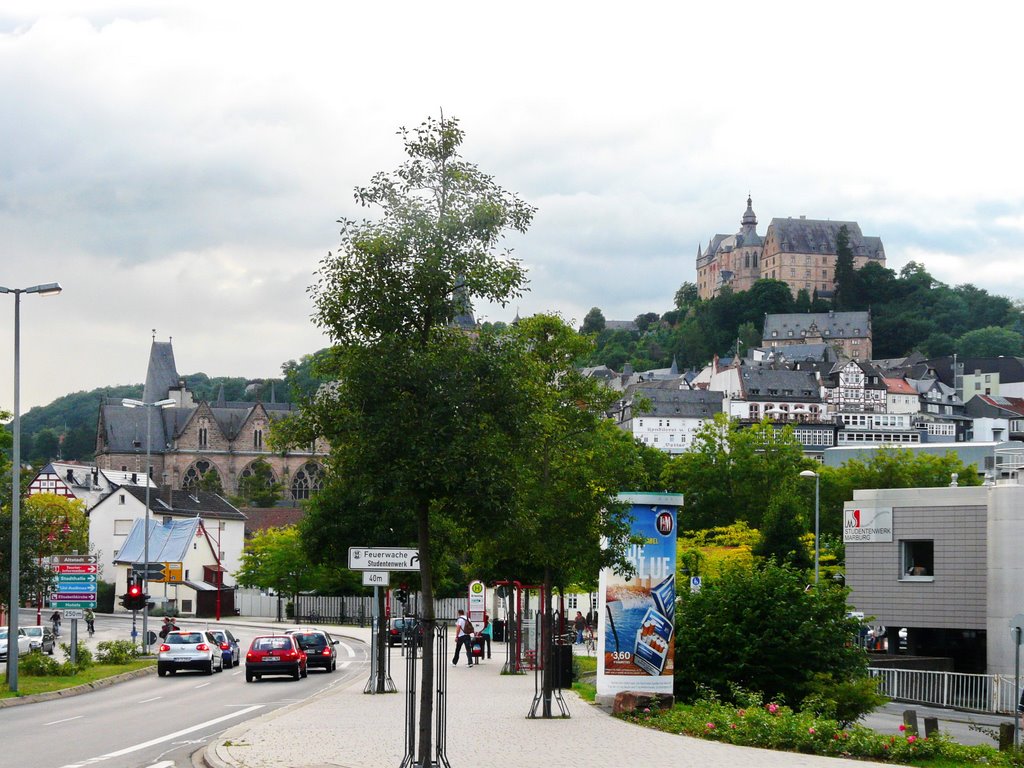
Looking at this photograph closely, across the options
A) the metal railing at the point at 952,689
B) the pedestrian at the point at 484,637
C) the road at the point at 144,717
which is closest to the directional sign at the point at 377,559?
the road at the point at 144,717

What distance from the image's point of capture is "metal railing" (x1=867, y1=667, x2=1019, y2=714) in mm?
36781

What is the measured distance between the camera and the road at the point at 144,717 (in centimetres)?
1948

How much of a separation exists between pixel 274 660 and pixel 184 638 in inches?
238

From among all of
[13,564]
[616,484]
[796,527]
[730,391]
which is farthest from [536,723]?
[730,391]

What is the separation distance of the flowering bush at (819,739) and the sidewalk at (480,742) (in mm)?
523

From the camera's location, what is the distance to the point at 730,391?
199m

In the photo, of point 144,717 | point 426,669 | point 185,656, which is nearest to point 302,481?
point 185,656

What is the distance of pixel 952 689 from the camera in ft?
124

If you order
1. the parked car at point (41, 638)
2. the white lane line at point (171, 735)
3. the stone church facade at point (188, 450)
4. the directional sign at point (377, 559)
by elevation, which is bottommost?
the parked car at point (41, 638)

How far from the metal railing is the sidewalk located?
13521mm

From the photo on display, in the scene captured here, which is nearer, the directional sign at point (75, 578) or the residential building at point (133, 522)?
the directional sign at point (75, 578)

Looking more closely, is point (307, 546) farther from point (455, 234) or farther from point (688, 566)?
point (455, 234)

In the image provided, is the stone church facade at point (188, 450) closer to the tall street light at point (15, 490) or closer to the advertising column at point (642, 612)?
the tall street light at point (15, 490)

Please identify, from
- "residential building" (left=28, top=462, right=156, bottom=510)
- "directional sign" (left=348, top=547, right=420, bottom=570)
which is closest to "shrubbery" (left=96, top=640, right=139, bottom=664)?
"directional sign" (left=348, top=547, right=420, bottom=570)
